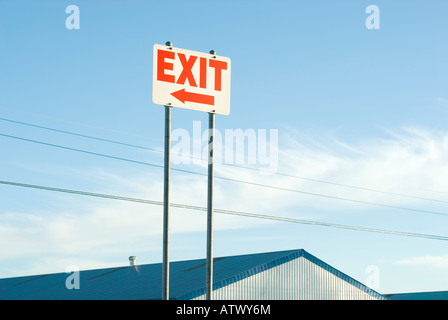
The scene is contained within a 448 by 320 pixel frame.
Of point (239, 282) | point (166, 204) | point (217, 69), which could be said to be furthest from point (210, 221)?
point (239, 282)

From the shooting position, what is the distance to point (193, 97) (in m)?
18.3

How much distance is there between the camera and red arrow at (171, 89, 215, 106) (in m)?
18.1

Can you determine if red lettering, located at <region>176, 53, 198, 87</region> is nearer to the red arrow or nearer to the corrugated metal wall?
the red arrow

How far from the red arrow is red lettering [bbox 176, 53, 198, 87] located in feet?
0.90

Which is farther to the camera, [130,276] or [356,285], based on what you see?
[130,276]

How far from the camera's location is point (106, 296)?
37969mm

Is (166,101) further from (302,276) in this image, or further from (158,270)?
(158,270)

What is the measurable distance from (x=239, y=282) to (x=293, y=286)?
4.03m

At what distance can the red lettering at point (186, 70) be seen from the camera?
1808 centimetres

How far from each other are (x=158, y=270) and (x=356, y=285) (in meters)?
12.6

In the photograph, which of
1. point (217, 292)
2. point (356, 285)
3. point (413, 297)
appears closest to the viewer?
point (217, 292)
